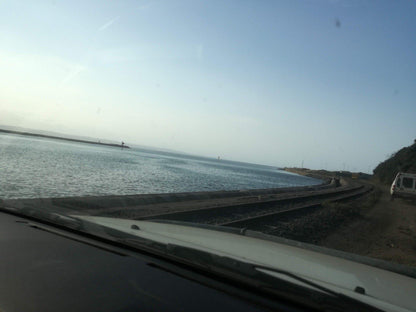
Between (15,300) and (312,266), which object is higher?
(312,266)

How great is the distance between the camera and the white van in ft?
85.2

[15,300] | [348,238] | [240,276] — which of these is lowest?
[348,238]

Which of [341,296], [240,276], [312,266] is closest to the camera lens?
[341,296]

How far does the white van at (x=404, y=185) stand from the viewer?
1022 inches

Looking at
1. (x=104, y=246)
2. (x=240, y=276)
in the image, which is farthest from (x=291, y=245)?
(x=104, y=246)

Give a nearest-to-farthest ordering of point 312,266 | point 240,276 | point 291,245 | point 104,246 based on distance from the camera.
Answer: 1. point 240,276
2. point 312,266
3. point 104,246
4. point 291,245

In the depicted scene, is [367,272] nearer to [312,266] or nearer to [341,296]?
[312,266]

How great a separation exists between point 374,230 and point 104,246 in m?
11.6

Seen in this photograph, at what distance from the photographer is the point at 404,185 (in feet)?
88.6

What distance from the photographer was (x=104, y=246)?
2795 millimetres

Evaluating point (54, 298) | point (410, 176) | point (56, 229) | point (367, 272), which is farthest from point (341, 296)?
point (410, 176)

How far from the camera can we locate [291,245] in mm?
3158

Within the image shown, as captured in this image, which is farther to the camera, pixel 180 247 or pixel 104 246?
pixel 104 246

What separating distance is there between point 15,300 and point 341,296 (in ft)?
5.77
